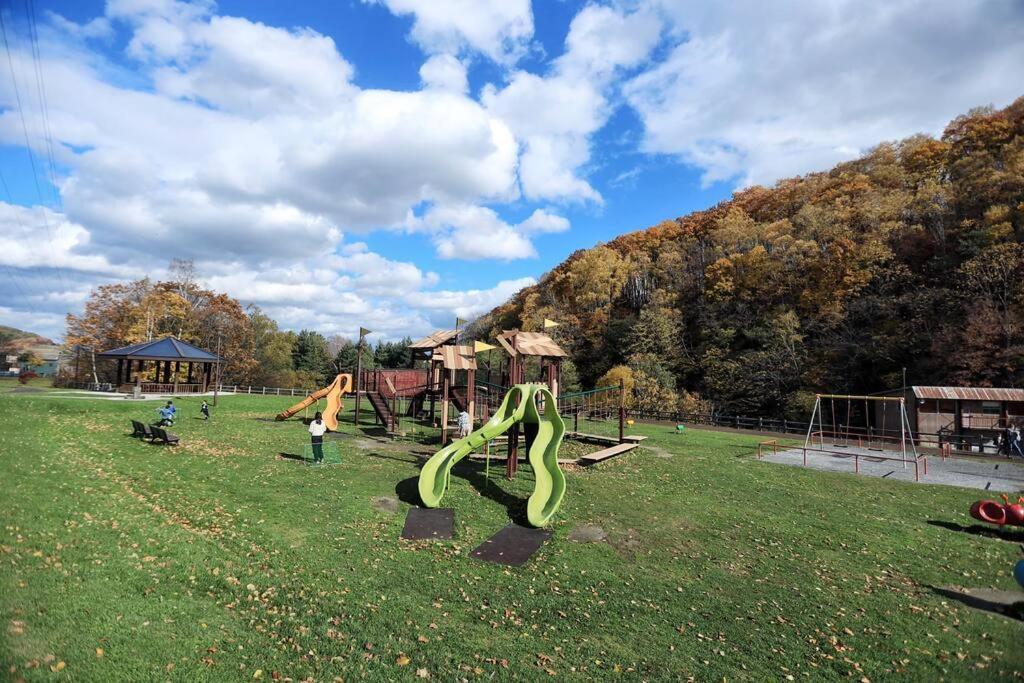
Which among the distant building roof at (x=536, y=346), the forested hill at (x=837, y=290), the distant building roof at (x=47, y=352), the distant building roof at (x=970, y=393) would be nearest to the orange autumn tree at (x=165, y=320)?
the forested hill at (x=837, y=290)

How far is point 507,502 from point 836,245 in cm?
4259

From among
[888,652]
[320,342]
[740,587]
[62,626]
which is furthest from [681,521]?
[320,342]

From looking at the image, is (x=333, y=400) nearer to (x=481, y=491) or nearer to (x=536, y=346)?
(x=536, y=346)

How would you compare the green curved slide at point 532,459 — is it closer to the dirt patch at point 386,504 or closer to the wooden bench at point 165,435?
the dirt patch at point 386,504

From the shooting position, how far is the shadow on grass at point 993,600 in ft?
27.9

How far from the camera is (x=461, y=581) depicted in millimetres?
9156

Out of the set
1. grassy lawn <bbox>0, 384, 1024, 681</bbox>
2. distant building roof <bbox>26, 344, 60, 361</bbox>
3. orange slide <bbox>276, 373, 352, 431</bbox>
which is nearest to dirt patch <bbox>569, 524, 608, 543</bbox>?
grassy lawn <bbox>0, 384, 1024, 681</bbox>

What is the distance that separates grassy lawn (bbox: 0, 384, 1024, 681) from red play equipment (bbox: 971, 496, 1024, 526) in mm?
558

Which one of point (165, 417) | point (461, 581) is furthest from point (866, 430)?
point (165, 417)

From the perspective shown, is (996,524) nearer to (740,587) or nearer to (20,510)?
(740,587)

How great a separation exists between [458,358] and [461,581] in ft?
41.1

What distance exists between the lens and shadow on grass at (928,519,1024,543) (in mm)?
11914

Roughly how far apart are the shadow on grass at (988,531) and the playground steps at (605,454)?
930 cm

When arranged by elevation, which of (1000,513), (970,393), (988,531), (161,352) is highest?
(161,352)
